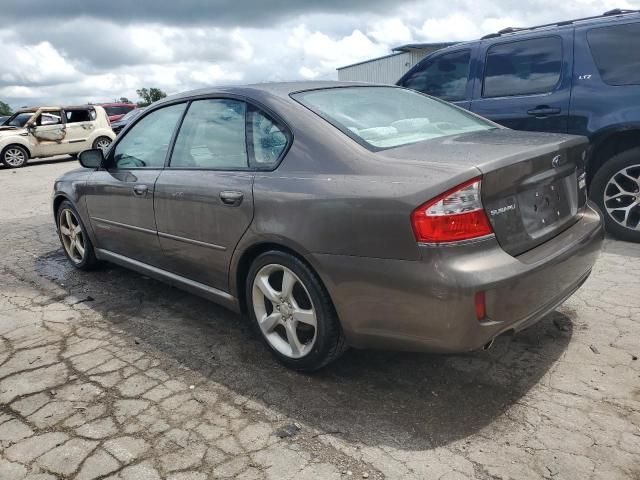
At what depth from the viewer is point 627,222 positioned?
4.64 m

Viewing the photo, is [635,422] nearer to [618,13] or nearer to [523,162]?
[523,162]

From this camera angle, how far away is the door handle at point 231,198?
284cm

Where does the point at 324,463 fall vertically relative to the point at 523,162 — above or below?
below

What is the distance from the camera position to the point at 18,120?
51.4 feet

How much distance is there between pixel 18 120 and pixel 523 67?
15.2 metres

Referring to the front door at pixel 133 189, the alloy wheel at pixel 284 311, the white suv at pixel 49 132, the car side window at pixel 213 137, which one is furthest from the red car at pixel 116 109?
the alloy wheel at pixel 284 311

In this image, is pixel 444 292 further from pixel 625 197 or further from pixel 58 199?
pixel 58 199

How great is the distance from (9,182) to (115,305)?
9.61m

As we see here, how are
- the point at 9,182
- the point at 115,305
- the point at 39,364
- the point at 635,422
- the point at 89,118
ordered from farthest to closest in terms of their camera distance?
A: 1. the point at 89,118
2. the point at 9,182
3. the point at 115,305
4. the point at 39,364
5. the point at 635,422

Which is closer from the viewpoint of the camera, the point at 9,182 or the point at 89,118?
the point at 9,182

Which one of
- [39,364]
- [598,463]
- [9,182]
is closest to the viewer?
[598,463]

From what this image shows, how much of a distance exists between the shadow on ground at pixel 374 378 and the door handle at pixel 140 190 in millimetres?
854

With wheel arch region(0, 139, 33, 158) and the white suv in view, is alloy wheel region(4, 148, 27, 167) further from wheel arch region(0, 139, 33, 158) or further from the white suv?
wheel arch region(0, 139, 33, 158)

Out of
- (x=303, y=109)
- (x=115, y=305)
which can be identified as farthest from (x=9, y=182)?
(x=303, y=109)
